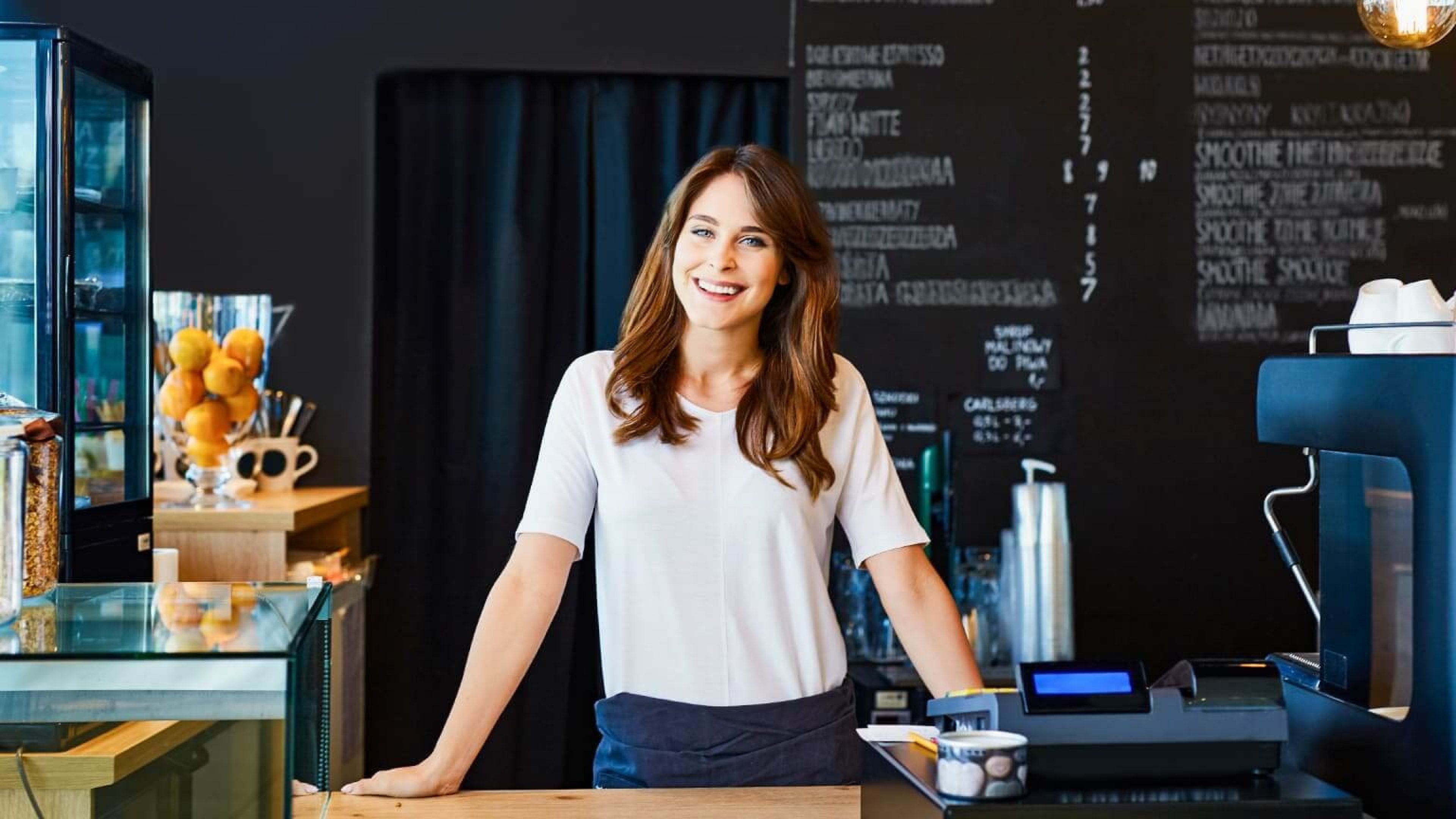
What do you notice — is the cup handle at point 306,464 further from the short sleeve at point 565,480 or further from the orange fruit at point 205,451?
the short sleeve at point 565,480

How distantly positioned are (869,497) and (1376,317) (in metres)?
0.65

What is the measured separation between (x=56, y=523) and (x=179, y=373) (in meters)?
1.92

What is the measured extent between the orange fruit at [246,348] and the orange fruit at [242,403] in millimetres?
40

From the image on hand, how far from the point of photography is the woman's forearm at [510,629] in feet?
5.59

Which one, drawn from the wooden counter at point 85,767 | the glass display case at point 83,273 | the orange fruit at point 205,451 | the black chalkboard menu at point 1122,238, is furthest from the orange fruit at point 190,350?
the wooden counter at point 85,767

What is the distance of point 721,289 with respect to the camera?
1816mm

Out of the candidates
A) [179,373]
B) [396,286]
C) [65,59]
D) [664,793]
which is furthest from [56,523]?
[396,286]

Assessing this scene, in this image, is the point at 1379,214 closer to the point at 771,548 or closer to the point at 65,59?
the point at 771,548

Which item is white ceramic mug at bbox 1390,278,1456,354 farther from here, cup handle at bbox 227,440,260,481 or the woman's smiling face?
cup handle at bbox 227,440,260,481

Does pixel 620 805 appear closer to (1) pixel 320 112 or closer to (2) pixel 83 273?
(2) pixel 83 273

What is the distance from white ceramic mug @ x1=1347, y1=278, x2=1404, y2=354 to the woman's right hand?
1.02 m

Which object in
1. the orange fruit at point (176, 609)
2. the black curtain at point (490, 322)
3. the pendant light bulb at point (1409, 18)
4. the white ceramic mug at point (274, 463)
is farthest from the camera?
the black curtain at point (490, 322)

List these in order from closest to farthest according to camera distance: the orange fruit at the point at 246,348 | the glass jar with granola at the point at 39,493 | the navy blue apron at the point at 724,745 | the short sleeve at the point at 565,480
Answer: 1. the glass jar with granola at the point at 39,493
2. the navy blue apron at the point at 724,745
3. the short sleeve at the point at 565,480
4. the orange fruit at the point at 246,348

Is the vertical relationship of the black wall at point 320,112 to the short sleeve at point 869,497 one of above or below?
above
